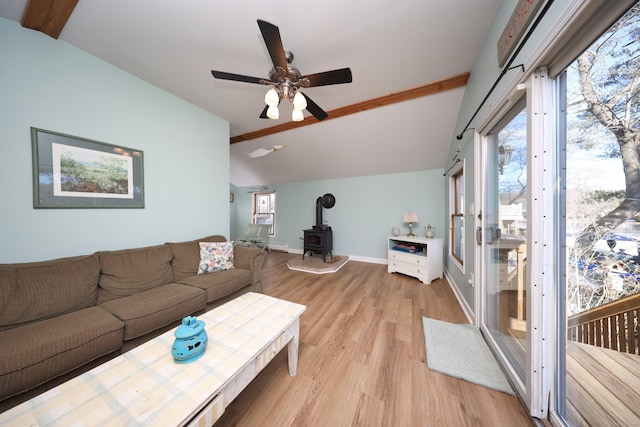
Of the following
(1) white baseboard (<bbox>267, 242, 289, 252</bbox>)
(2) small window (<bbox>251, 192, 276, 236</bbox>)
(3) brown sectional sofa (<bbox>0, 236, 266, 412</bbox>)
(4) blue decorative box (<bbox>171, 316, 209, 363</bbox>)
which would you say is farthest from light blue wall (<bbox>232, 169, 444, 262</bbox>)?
(4) blue decorative box (<bbox>171, 316, 209, 363</bbox>)

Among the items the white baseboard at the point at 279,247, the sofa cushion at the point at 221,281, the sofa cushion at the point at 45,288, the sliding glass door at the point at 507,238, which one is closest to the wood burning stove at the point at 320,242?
the white baseboard at the point at 279,247

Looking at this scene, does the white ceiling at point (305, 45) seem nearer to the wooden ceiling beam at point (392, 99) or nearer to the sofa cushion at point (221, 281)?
the wooden ceiling beam at point (392, 99)

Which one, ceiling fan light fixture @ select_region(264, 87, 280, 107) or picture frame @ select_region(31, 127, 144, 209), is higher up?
ceiling fan light fixture @ select_region(264, 87, 280, 107)

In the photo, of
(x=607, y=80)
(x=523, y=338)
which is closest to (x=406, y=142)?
(x=607, y=80)

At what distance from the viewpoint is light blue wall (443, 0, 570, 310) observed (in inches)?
40.3

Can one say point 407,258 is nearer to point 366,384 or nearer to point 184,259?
point 366,384

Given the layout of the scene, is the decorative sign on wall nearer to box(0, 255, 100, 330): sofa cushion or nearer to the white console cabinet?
the white console cabinet

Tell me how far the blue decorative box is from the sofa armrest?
54.7 inches

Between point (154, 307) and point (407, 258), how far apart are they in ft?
11.2

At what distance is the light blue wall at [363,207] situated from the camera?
3936mm

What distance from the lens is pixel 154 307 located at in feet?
5.06

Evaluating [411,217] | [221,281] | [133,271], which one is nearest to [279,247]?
[221,281]

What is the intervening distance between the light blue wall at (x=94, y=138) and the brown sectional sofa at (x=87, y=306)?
0.87 ft

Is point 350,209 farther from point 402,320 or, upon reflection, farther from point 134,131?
point 134,131
